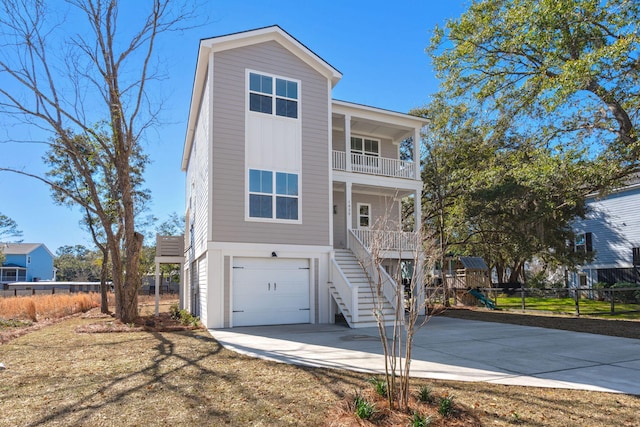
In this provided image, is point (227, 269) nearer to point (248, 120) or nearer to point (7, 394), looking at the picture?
point (248, 120)

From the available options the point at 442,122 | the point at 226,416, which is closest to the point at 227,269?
the point at 226,416

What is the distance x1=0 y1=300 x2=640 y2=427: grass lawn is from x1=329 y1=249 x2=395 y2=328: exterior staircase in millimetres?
5161

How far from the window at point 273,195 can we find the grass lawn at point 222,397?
6.11m

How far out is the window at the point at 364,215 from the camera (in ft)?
58.7

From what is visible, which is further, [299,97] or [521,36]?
[299,97]

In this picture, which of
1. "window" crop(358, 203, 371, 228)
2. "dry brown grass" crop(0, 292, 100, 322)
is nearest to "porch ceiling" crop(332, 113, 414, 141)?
"window" crop(358, 203, 371, 228)

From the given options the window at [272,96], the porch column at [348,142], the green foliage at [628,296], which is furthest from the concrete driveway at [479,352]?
the green foliage at [628,296]

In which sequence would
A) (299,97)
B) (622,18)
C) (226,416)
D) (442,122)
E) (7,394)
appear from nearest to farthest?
(226,416), (7,394), (622,18), (299,97), (442,122)

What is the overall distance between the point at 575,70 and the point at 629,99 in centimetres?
279

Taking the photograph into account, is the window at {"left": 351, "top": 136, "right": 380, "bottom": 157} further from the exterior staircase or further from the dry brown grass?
the dry brown grass

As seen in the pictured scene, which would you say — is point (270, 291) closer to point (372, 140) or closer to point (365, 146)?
point (365, 146)

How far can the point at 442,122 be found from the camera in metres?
17.3

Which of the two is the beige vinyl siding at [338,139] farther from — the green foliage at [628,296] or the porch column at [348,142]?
the green foliage at [628,296]

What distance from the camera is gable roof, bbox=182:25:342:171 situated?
12945mm
